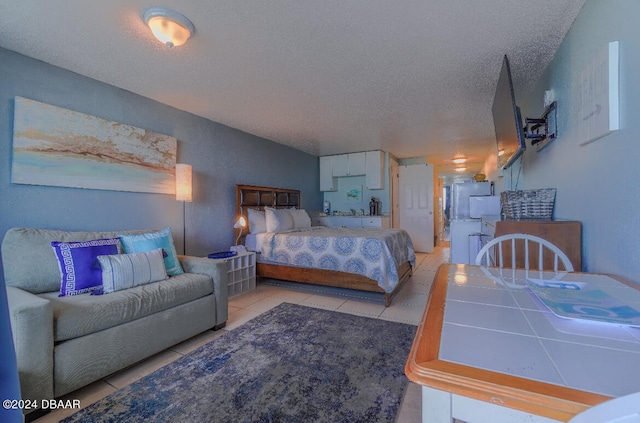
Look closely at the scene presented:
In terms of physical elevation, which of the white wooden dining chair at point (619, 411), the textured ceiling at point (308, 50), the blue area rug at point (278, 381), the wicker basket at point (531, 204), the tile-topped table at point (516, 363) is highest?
the textured ceiling at point (308, 50)

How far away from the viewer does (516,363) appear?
0.56 meters

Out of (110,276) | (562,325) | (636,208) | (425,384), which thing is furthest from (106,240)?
(636,208)

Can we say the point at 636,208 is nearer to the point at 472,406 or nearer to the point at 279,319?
the point at 472,406

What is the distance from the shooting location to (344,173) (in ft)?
20.6

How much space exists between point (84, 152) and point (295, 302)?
2.59 m

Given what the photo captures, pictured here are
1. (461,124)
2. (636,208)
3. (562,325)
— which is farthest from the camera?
(461,124)

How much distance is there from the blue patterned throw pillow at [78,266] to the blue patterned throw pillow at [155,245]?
0.84ft

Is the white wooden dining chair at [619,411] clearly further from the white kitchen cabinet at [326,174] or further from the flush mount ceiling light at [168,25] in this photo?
the white kitchen cabinet at [326,174]

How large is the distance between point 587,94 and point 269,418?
257 centimetres

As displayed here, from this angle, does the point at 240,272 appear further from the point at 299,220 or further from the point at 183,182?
the point at 299,220

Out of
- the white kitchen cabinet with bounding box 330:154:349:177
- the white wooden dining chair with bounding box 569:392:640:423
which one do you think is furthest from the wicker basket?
the white kitchen cabinet with bounding box 330:154:349:177

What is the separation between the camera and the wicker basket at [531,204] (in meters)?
2.20

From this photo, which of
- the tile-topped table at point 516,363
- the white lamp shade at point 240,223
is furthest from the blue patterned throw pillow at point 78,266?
the tile-topped table at point 516,363

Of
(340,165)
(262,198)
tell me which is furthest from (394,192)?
(262,198)
